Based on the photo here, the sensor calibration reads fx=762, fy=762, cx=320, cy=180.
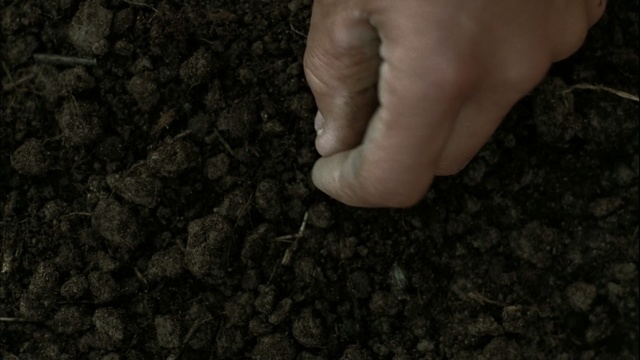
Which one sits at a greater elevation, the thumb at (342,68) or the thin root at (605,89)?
the thumb at (342,68)

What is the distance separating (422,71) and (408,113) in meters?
0.06

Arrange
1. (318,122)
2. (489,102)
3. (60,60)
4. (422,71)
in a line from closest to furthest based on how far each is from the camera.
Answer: (422,71) < (489,102) < (318,122) < (60,60)

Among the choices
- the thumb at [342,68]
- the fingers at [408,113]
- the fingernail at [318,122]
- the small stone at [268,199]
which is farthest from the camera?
the small stone at [268,199]

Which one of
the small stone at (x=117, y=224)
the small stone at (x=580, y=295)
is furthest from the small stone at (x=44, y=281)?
the small stone at (x=580, y=295)

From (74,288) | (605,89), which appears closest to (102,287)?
(74,288)

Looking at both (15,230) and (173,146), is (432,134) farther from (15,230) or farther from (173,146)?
(15,230)

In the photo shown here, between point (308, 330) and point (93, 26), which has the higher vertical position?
point (93, 26)

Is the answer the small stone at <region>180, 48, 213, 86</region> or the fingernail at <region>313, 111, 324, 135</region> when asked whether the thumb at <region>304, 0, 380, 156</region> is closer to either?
the fingernail at <region>313, 111, 324, 135</region>

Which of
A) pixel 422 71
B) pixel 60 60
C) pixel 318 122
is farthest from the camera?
pixel 60 60

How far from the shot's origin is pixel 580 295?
59.4 inches

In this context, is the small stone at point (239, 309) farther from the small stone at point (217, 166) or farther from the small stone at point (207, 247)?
the small stone at point (217, 166)

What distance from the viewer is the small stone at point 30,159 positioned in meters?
1.45

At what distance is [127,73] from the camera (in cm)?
148

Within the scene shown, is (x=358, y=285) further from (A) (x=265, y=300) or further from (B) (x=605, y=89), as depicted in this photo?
(B) (x=605, y=89)
